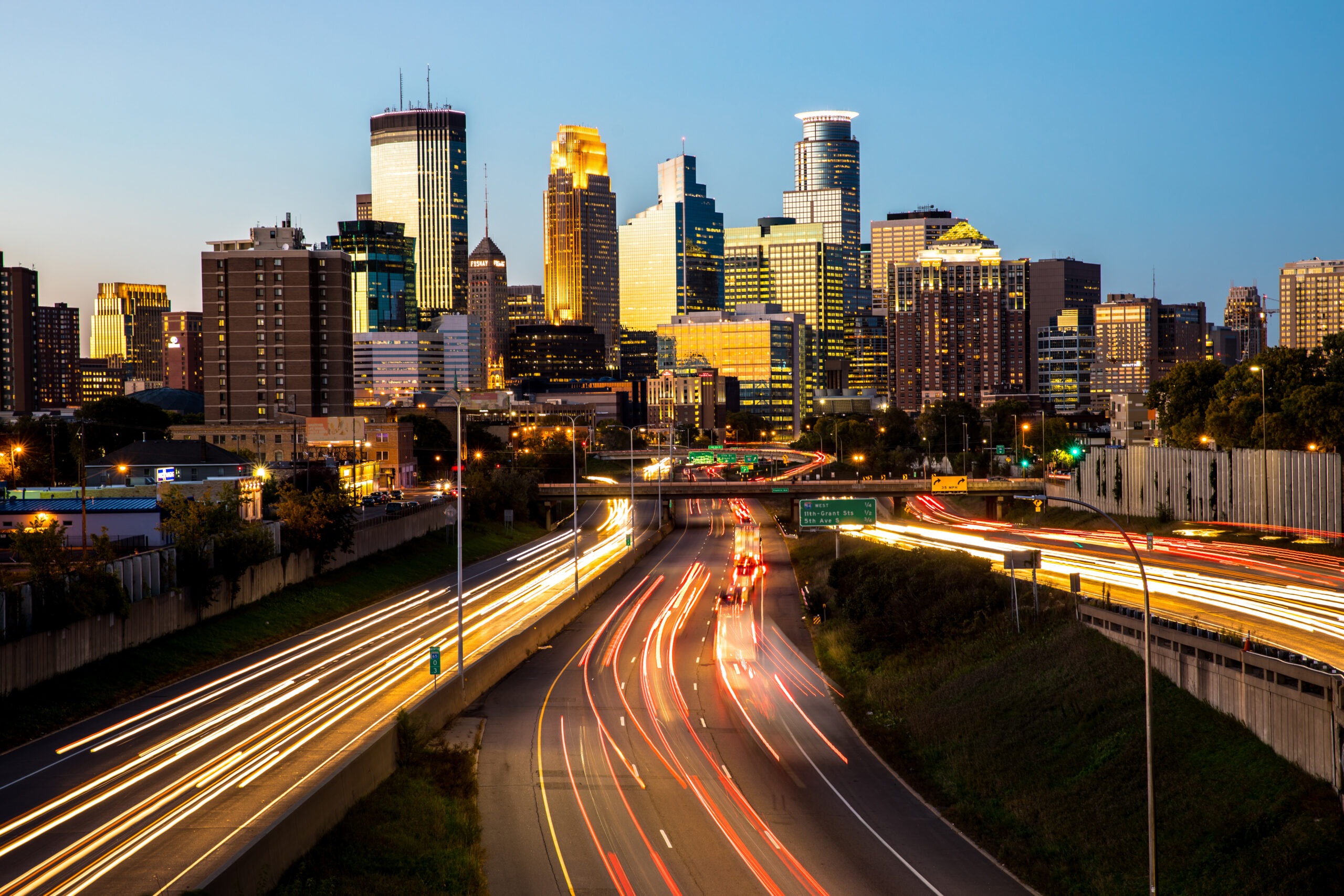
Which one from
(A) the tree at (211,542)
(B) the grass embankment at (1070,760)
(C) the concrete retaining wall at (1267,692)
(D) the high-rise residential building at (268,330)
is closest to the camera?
(B) the grass embankment at (1070,760)

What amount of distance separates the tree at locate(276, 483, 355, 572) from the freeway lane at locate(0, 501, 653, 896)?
8.47 metres

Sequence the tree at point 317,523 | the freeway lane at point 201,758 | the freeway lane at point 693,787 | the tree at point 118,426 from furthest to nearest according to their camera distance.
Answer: the tree at point 118,426 → the tree at point 317,523 → the freeway lane at point 693,787 → the freeway lane at point 201,758

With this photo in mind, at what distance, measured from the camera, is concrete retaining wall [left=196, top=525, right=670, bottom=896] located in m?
26.5

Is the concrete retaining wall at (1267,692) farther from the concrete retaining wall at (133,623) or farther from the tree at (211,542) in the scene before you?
the tree at (211,542)

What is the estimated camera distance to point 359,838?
3231 cm

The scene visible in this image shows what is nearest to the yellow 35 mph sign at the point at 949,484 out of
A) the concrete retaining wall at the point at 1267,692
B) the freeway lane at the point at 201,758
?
the freeway lane at the point at 201,758

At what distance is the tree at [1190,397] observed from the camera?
108m

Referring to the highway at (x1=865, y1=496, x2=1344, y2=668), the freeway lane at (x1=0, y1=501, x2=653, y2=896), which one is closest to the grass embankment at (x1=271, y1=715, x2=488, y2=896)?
the freeway lane at (x1=0, y1=501, x2=653, y2=896)

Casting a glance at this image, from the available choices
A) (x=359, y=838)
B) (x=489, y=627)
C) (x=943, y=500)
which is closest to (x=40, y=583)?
(x=359, y=838)

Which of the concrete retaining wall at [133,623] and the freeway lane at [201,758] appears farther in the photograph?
the concrete retaining wall at [133,623]

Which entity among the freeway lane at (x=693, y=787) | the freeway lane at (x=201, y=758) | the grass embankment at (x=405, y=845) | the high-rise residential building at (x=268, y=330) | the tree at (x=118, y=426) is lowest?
the freeway lane at (x=693, y=787)

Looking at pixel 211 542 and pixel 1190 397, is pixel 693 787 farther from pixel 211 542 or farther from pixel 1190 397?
pixel 1190 397

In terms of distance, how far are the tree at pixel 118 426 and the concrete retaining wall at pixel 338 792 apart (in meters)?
124

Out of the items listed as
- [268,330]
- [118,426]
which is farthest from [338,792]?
[268,330]
